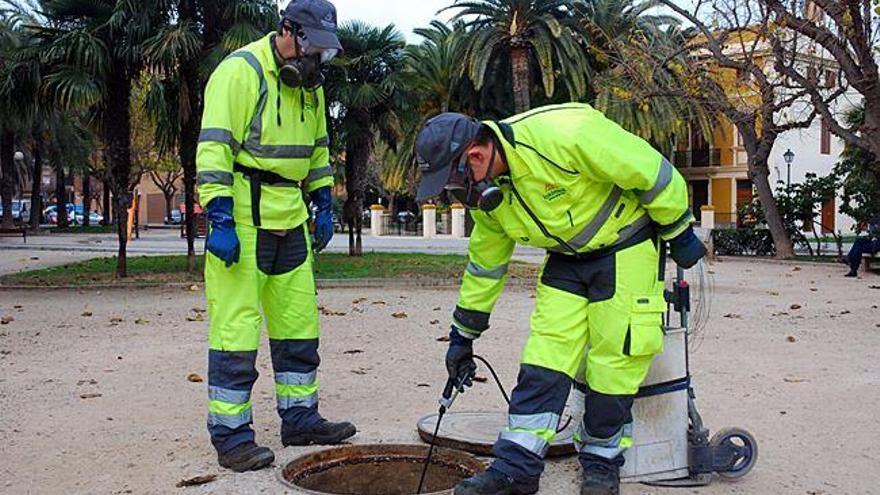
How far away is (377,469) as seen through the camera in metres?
4.73

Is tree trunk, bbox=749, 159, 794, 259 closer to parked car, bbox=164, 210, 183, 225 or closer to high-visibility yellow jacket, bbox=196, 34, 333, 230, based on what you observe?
high-visibility yellow jacket, bbox=196, 34, 333, 230

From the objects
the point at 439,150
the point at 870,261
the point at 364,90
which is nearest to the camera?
the point at 439,150

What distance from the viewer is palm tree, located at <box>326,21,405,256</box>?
19625 mm

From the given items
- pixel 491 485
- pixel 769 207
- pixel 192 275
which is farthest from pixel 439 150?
pixel 769 207

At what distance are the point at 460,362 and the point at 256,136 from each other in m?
1.47

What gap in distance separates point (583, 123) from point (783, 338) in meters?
6.26

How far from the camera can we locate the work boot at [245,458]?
4.46 meters

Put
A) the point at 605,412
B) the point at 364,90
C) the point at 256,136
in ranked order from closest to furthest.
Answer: the point at 605,412
the point at 256,136
the point at 364,90

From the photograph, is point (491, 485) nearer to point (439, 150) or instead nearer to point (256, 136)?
point (439, 150)

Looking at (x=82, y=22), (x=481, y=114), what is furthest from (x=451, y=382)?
(x=481, y=114)

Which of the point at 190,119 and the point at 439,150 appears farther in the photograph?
the point at 190,119

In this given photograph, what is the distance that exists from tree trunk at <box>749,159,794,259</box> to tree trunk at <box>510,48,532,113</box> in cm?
616

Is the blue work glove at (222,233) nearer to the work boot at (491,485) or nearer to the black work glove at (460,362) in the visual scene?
the black work glove at (460,362)

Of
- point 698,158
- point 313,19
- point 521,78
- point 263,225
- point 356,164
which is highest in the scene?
point 521,78
